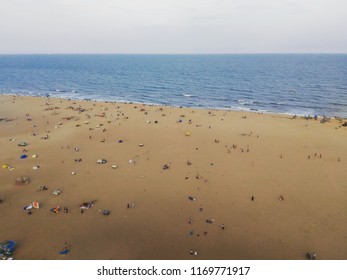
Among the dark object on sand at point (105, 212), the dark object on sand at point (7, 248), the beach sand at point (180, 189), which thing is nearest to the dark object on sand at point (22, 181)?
the beach sand at point (180, 189)

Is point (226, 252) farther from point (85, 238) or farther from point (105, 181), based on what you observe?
point (105, 181)

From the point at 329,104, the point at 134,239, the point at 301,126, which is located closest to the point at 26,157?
the point at 134,239

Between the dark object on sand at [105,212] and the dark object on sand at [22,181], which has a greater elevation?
the dark object on sand at [22,181]

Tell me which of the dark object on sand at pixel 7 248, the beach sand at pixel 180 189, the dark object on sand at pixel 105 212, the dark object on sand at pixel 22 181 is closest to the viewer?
the dark object on sand at pixel 7 248

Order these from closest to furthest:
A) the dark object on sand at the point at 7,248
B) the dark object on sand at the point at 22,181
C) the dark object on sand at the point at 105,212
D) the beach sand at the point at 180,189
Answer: the dark object on sand at the point at 7,248
the beach sand at the point at 180,189
the dark object on sand at the point at 105,212
the dark object on sand at the point at 22,181

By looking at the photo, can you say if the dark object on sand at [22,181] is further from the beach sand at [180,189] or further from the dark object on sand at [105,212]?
the dark object on sand at [105,212]

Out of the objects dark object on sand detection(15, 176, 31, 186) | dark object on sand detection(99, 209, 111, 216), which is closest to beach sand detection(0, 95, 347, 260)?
dark object on sand detection(99, 209, 111, 216)

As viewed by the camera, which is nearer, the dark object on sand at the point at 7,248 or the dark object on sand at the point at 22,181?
the dark object on sand at the point at 7,248

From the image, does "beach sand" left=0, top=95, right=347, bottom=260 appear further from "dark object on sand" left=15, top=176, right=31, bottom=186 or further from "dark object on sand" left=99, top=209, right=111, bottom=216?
"dark object on sand" left=15, top=176, right=31, bottom=186

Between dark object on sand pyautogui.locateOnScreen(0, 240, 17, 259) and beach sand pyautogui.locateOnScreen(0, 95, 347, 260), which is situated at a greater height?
beach sand pyautogui.locateOnScreen(0, 95, 347, 260)
